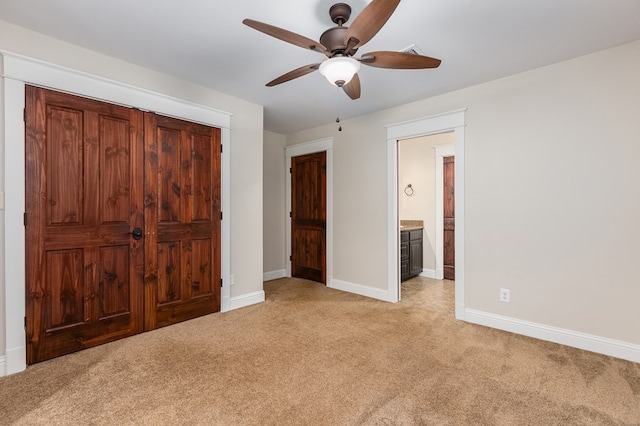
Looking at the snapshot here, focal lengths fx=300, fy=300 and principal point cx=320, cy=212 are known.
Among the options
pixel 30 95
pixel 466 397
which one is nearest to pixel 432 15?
pixel 466 397

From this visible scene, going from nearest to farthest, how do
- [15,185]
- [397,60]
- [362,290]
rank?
1. [397,60]
2. [15,185]
3. [362,290]

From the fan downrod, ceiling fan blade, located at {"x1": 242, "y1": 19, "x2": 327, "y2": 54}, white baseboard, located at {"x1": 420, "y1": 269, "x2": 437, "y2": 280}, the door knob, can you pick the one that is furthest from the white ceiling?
white baseboard, located at {"x1": 420, "y1": 269, "x2": 437, "y2": 280}

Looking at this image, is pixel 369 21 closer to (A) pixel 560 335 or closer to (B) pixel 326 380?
(B) pixel 326 380

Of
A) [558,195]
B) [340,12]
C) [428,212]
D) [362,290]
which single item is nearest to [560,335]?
[558,195]

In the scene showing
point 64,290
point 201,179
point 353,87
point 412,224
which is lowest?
point 64,290

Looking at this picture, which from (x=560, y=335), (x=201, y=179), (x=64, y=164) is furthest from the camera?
(x=201, y=179)

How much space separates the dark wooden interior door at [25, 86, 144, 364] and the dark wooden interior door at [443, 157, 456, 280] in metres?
4.54

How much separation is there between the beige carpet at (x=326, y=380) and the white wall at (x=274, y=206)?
203 cm

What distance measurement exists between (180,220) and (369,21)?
2.57m

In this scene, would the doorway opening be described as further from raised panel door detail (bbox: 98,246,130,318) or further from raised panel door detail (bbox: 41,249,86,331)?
raised panel door detail (bbox: 41,249,86,331)

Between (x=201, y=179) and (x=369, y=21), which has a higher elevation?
(x=369, y=21)

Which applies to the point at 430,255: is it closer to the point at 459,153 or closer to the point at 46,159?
the point at 459,153

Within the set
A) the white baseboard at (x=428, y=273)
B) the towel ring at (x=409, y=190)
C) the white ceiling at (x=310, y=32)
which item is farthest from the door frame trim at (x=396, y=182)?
the towel ring at (x=409, y=190)

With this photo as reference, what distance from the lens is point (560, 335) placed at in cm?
267
